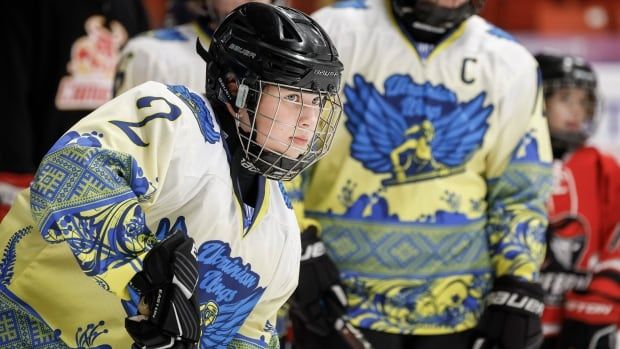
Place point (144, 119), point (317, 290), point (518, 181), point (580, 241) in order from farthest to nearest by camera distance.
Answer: point (580, 241), point (518, 181), point (317, 290), point (144, 119)

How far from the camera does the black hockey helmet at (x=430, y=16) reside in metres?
2.83

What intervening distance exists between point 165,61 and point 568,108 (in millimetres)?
1455

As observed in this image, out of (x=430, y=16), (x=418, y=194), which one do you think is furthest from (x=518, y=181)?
(x=430, y=16)

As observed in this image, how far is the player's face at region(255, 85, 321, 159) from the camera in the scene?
207 cm

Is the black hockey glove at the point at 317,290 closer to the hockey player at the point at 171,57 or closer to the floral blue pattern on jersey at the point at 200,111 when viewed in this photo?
the hockey player at the point at 171,57

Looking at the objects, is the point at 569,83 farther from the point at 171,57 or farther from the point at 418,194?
the point at 171,57

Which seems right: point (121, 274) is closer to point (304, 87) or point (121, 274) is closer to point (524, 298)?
point (304, 87)

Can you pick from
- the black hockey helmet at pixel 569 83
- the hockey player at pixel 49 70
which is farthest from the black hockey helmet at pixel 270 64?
the black hockey helmet at pixel 569 83

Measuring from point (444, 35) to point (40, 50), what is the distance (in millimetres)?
1479

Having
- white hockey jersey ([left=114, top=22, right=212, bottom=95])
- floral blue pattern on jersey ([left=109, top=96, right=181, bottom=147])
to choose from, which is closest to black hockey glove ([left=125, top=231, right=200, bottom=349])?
floral blue pattern on jersey ([left=109, top=96, right=181, bottom=147])

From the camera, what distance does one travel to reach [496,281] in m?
2.88

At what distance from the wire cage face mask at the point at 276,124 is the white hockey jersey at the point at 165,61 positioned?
99 centimetres

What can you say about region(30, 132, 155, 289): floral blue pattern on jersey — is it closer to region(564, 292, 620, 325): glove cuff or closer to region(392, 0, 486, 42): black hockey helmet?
region(392, 0, 486, 42): black hockey helmet

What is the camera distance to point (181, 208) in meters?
2.01
